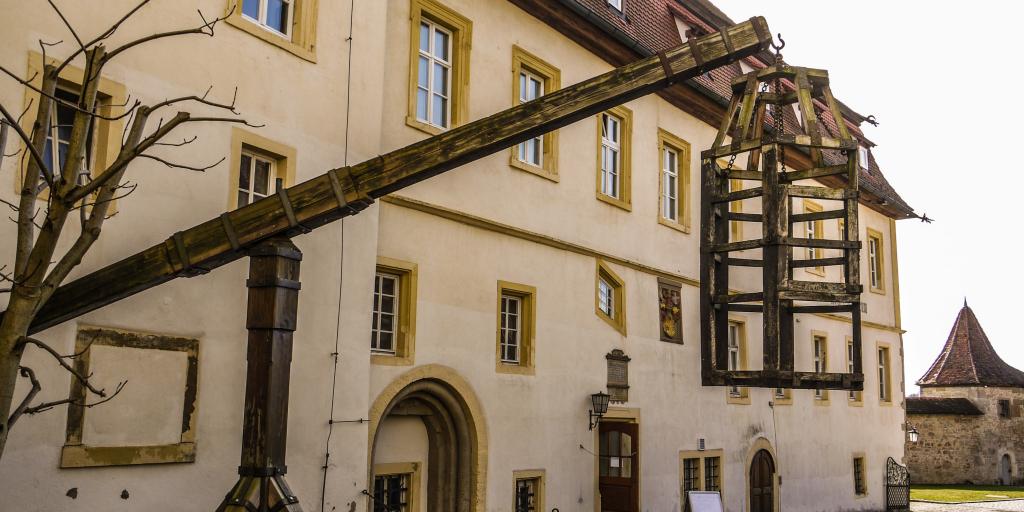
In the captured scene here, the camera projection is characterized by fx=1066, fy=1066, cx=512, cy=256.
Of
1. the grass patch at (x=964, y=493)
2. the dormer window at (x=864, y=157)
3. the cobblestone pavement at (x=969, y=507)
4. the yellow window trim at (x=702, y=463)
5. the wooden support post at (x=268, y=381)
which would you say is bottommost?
the cobblestone pavement at (x=969, y=507)

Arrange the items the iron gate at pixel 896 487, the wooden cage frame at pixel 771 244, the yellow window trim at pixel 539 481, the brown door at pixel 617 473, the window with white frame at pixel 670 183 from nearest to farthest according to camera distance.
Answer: the wooden cage frame at pixel 771 244
the yellow window trim at pixel 539 481
the brown door at pixel 617 473
the window with white frame at pixel 670 183
the iron gate at pixel 896 487

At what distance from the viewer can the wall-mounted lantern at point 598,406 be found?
14.9m

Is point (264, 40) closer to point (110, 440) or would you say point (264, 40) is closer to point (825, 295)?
point (110, 440)

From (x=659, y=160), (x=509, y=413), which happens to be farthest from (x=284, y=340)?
(x=659, y=160)

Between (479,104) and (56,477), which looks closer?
(56,477)

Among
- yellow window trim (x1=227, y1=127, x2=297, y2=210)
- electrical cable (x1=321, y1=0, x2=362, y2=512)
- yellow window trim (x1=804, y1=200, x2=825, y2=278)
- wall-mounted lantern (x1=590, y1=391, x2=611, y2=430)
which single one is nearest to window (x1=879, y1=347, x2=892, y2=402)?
yellow window trim (x1=804, y1=200, x2=825, y2=278)

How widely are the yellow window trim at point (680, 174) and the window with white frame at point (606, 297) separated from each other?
2060mm

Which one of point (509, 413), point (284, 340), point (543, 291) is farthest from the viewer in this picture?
point (543, 291)

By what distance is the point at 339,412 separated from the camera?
422 inches

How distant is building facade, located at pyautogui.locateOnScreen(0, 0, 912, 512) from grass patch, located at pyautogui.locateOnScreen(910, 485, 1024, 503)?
41.8 feet

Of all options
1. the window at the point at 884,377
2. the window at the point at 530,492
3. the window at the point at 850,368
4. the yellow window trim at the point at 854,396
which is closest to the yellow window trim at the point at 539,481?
the window at the point at 530,492

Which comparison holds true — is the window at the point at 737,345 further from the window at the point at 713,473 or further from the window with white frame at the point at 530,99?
the window with white frame at the point at 530,99

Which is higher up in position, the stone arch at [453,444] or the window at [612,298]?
the window at [612,298]

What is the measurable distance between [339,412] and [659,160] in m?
8.69
